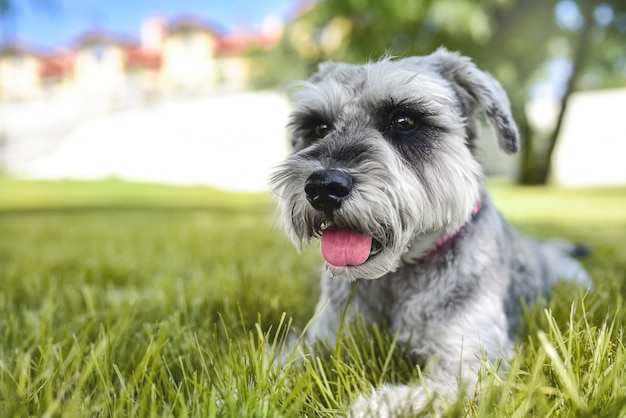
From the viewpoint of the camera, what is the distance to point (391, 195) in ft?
7.29

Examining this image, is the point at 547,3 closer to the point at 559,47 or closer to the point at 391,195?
the point at 559,47

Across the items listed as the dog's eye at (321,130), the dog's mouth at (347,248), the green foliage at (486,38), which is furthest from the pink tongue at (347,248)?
the green foliage at (486,38)

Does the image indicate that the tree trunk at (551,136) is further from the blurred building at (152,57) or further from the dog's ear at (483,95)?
the blurred building at (152,57)

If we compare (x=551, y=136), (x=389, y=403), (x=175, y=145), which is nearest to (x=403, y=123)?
(x=389, y=403)

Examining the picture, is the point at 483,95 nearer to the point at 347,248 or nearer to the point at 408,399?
the point at 347,248

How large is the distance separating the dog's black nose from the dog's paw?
2.49 ft

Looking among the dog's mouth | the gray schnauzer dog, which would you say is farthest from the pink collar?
the dog's mouth

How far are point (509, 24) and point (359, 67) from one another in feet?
54.2

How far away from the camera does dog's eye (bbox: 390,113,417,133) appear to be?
2.54m

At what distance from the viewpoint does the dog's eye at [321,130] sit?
2819mm

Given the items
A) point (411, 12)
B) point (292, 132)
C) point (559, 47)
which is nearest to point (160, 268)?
point (292, 132)

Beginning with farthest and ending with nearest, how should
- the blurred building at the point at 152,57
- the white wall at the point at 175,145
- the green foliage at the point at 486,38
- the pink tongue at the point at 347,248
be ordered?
the blurred building at the point at 152,57, the white wall at the point at 175,145, the green foliage at the point at 486,38, the pink tongue at the point at 347,248

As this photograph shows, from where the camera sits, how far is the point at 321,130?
2.87 metres

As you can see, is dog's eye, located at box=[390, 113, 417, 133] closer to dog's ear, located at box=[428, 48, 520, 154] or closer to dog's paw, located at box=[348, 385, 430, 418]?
dog's ear, located at box=[428, 48, 520, 154]
